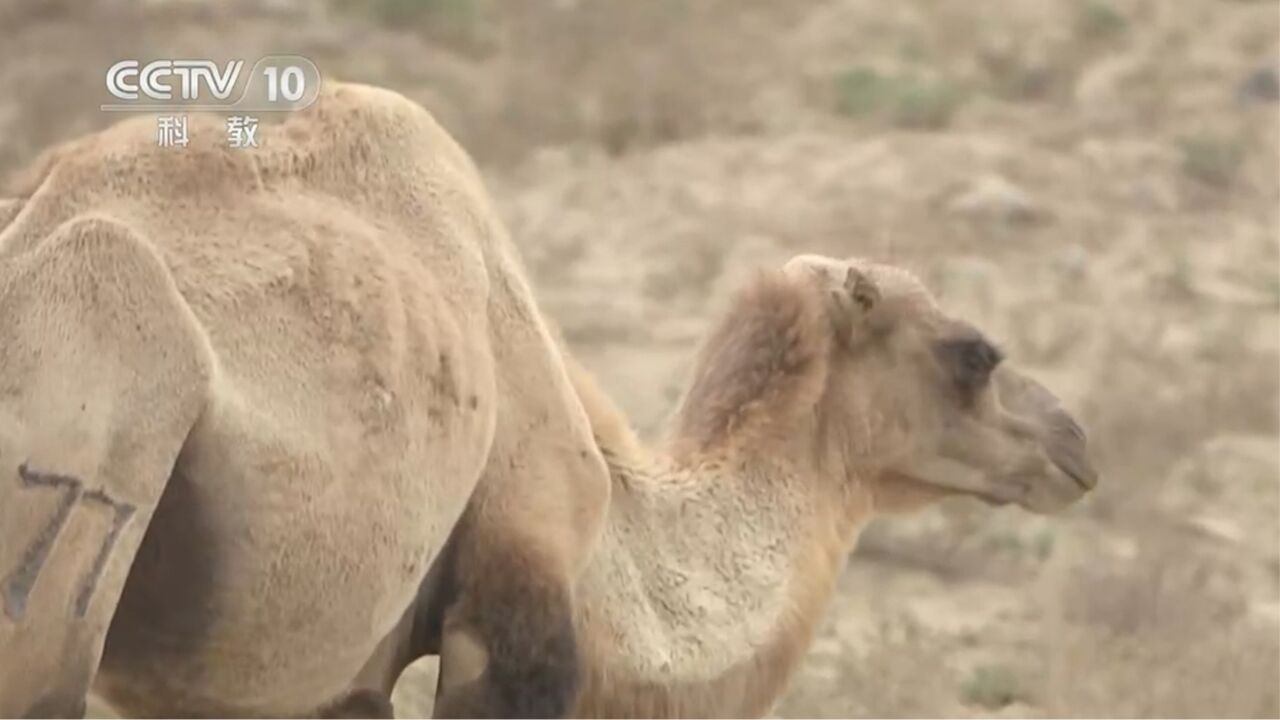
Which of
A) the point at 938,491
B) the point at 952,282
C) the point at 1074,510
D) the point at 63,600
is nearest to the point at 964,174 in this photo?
the point at 952,282

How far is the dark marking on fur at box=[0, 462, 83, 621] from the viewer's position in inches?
156

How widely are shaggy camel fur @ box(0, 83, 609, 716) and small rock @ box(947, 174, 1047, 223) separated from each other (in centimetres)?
821

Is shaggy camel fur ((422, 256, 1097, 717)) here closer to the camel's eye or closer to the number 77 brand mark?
the camel's eye

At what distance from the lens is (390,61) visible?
14109 millimetres

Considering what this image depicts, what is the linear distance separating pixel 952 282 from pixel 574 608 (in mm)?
7165

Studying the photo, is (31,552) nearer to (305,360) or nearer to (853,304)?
(305,360)

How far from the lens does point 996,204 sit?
13164 mm

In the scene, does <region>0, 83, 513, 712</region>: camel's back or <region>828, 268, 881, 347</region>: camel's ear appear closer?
<region>0, 83, 513, 712</region>: camel's back

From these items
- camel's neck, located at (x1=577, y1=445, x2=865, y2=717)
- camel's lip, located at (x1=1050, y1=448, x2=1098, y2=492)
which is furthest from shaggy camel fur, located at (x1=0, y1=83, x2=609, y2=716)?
camel's lip, located at (x1=1050, y1=448, x2=1098, y2=492)

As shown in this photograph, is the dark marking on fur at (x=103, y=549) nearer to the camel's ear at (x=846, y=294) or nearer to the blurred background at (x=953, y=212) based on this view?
the camel's ear at (x=846, y=294)

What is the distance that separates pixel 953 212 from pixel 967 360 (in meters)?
7.35

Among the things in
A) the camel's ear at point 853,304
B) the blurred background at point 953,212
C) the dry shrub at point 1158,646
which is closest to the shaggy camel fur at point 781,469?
the camel's ear at point 853,304

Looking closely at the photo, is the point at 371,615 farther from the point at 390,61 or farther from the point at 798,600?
the point at 390,61

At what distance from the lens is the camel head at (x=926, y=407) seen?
5.63 m
